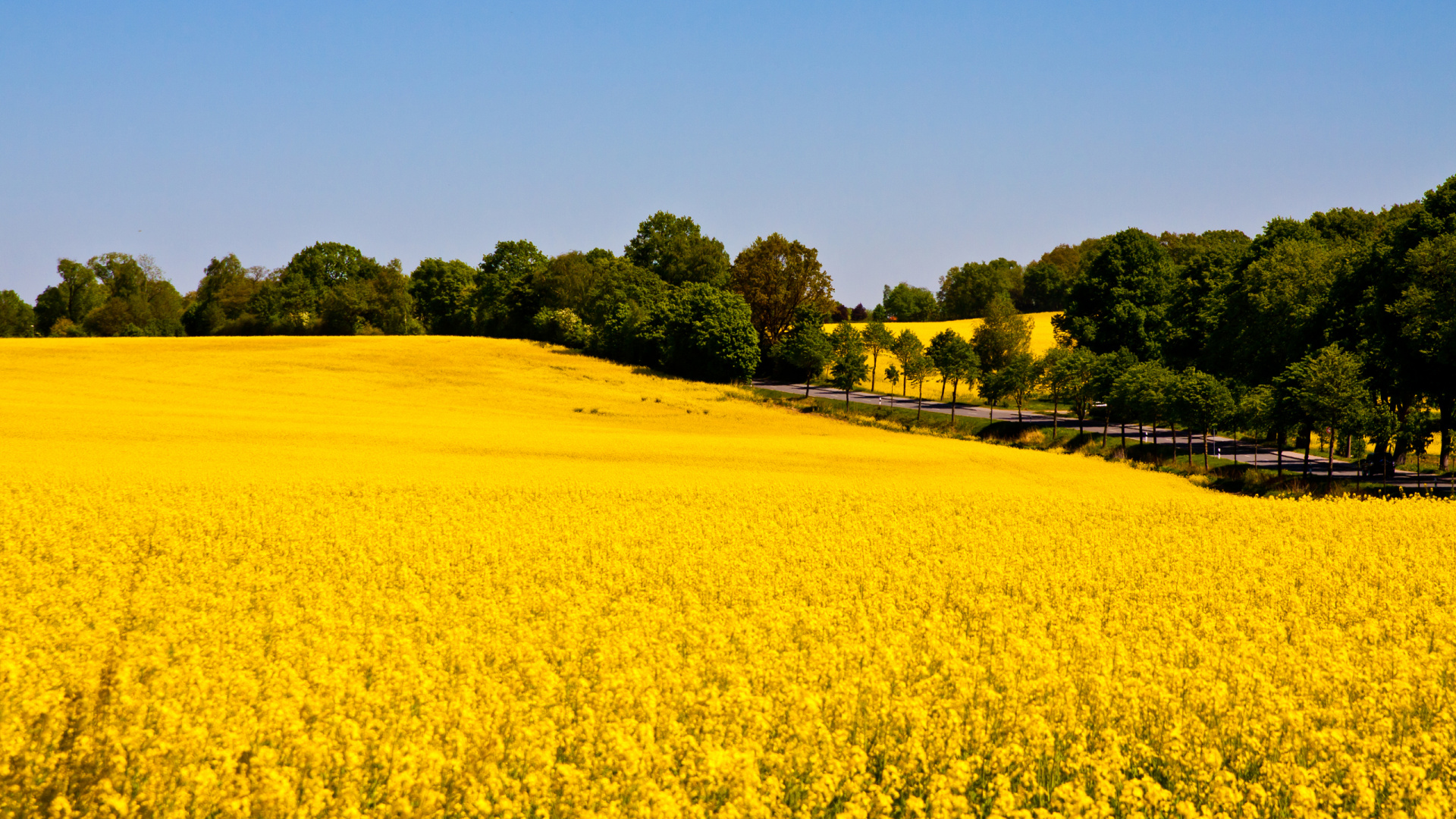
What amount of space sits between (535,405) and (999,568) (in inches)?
1717

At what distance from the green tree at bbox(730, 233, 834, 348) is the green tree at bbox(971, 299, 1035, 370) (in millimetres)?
14945

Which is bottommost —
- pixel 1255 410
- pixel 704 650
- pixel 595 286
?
pixel 704 650

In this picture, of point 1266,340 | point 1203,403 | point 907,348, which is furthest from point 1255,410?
point 907,348

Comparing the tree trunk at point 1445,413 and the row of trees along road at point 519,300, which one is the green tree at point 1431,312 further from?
the row of trees along road at point 519,300

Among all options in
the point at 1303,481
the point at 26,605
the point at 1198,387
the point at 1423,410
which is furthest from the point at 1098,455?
the point at 26,605

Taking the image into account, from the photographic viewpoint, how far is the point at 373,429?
133 ft

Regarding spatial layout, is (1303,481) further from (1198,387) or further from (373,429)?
(373,429)

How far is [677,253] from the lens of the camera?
365 ft

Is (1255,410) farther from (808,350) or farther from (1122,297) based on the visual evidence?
(808,350)

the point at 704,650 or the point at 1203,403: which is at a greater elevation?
the point at 1203,403

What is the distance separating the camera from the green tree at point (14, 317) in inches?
4894

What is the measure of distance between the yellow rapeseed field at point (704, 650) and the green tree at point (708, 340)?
4897 centimetres

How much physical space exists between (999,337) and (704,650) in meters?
75.3

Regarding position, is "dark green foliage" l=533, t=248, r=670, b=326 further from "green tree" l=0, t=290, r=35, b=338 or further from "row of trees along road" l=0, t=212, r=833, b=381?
"green tree" l=0, t=290, r=35, b=338
